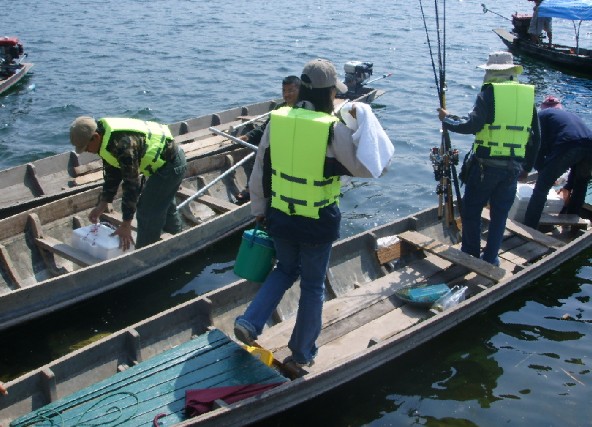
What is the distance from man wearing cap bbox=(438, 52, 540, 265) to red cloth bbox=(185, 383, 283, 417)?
352 centimetres

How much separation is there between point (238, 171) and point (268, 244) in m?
5.53

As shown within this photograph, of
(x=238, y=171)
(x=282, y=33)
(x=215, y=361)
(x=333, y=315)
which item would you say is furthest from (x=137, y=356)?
(x=282, y=33)

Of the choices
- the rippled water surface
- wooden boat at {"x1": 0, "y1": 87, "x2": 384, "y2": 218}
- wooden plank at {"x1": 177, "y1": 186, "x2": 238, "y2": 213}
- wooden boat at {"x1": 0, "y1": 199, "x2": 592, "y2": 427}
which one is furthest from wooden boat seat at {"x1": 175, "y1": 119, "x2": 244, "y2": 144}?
wooden boat at {"x1": 0, "y1": 199, "x2": 592, "y2": 427}

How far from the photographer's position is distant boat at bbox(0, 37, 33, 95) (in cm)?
1792

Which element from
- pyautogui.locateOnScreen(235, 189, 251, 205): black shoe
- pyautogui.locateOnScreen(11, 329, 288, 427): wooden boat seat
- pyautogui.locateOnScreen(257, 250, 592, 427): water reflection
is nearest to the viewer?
pyautogui.locateOnScreen(11, 329, 288, 427): wooden boat seat

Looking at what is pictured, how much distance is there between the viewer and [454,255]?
8266mm

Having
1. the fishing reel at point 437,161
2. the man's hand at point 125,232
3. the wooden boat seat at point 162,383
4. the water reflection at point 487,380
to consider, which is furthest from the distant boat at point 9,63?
the water reflection at point 487,380

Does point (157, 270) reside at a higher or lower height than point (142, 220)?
lower

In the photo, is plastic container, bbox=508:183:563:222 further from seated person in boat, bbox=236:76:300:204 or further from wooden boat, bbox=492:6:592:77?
wooden boat, bbox=492:6:592:77

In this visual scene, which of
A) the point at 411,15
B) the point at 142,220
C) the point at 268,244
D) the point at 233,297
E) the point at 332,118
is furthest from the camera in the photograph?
the point at 411,15

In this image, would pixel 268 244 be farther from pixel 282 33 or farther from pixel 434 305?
pixel 282 33

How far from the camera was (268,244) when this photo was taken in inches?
238

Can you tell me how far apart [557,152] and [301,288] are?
501 cm

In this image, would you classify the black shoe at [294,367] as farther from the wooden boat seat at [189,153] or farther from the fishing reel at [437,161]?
the wooden boat seat at [189,153]
